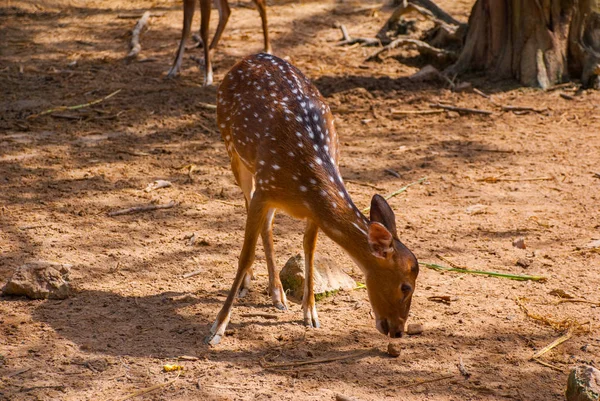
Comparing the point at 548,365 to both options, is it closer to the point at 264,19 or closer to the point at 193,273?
the point at 193,273

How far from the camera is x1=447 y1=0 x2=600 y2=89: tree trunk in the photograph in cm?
988

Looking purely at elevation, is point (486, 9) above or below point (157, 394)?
above

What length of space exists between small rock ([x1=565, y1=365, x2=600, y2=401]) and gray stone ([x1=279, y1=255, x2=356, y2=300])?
72.0 inches

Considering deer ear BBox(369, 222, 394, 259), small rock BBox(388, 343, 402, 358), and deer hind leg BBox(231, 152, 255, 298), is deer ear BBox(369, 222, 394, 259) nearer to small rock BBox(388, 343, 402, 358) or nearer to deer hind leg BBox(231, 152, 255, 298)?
small rock BBox(388, 343, 402, 358)

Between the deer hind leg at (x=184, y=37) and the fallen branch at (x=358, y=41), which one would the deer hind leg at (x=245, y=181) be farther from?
the fallen branch at (x=358, y=41)

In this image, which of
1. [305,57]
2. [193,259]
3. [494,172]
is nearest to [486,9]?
[305,57]

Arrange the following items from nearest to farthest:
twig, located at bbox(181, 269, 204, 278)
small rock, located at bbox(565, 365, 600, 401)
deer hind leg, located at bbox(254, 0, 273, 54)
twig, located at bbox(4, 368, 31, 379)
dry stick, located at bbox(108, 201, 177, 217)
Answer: small rock, located at bbox(565, 365, 600, 401)
twig, located at bbox(4, 368, 31, 379)
twig, located at bbox(181, 269, 204, 278)
dry stick, located at bbox(108, 201, 177, 217)
deer hind leg, located at bbox(254, 0, 273, 54)

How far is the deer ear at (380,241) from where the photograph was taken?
453 cm

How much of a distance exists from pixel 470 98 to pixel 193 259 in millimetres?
4886

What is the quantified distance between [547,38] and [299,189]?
5.99 m

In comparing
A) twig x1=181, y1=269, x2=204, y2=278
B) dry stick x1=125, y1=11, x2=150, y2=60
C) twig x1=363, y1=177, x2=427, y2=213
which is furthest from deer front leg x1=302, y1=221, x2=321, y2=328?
dry stick x1=125, y1=11, x2=150, y2=60

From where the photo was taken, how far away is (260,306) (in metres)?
5.58

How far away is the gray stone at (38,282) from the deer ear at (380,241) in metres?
2.08

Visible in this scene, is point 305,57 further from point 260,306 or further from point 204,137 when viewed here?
point 260,306
